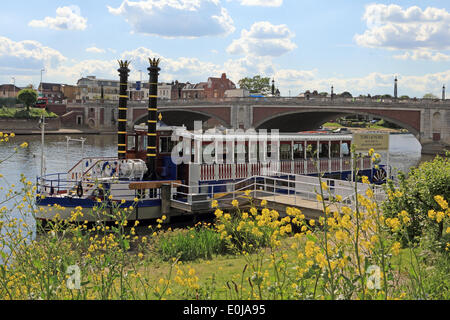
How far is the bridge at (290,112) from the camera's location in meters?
54.3

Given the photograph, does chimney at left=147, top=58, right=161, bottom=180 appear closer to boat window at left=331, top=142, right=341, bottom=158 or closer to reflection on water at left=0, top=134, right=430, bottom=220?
reflection on water at left=0, top=134, right=430, bottom=220

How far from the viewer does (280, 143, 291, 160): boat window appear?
77.0ft

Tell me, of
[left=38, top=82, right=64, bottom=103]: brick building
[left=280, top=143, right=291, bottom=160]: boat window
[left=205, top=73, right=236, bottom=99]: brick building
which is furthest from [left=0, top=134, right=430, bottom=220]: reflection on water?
[left=38, top=82, right=64, bottom=103]: brick building

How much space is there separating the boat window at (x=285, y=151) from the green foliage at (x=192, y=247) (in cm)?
933

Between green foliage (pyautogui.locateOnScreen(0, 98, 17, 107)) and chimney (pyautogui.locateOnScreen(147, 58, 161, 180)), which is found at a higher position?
green foliage (pyautogui.locateOnScreen(0, 98, 17, 107))

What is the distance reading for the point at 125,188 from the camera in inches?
781

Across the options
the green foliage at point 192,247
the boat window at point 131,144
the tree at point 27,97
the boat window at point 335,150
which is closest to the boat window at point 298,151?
the boat window at point 335,150

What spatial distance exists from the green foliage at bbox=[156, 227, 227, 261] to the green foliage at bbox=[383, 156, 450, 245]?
4.86 m

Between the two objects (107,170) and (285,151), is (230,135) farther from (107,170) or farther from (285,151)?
(107,170)
